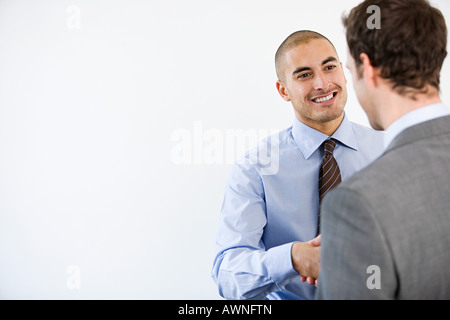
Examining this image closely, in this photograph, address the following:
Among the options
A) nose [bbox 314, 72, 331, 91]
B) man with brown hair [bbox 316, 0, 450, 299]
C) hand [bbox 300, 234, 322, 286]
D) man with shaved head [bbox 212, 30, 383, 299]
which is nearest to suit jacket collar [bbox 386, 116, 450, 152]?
man with brown hair [bbox 316, 0, 450, 299]

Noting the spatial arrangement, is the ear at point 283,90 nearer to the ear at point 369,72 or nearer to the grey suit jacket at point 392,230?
the ear at point 369,72

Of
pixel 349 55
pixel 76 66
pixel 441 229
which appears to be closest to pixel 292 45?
pixel 349 55

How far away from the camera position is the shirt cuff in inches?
64.2

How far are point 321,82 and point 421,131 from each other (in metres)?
1.11

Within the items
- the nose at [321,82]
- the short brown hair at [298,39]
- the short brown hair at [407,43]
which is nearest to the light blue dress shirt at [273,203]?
the nose at [321,82]

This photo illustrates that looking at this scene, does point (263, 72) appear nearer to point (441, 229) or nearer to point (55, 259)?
point (55, 259)

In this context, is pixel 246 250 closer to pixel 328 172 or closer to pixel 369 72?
pixel 328 172

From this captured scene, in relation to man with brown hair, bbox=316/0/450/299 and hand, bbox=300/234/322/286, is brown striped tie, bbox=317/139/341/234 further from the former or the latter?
man with brown hair, bbox=316/0/450/299

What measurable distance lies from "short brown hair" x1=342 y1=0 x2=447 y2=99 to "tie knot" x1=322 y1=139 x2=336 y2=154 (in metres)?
0.90

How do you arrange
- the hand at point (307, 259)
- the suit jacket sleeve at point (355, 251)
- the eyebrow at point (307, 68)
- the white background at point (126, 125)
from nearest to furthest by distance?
the suit jacket sleeve at point (355, 251)
the hand at point (307, 259)
the eyebrow at point (307, 68)
the white background at point (126, 125)

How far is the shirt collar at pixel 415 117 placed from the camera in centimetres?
106

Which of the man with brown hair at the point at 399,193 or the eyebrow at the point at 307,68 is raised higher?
the eyebrow at the point at 307,68

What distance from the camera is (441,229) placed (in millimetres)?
962

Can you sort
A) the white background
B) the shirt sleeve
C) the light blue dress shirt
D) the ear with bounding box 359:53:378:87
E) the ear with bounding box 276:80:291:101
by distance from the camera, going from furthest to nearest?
the white background, the ear with bounding box 276:80:291:101, the light blue dress shirt, the shirt sleeve, the ear with bounding box 359:53:378:87
